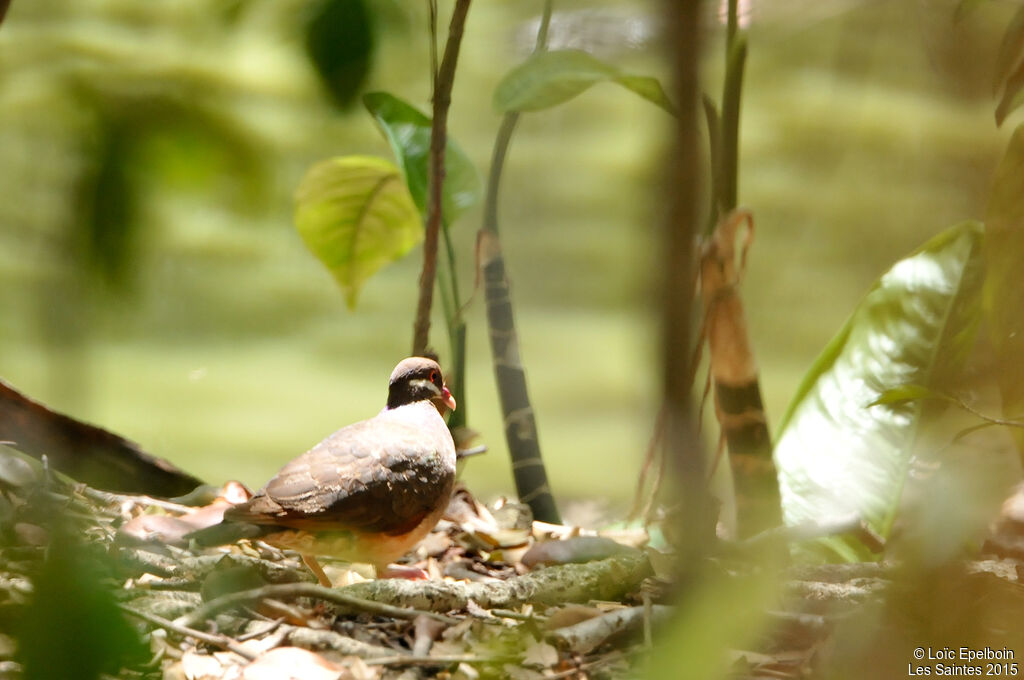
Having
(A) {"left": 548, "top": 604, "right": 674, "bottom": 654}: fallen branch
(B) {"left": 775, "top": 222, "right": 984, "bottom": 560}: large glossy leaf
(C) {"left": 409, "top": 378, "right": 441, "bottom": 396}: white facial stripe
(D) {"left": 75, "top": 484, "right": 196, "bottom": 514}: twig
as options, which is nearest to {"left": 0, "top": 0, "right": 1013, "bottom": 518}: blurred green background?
(B) {"left": 775, "top": 222, "right": 984, "bottom": 560}: large glossy leaf

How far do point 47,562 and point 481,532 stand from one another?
1829 millimetres

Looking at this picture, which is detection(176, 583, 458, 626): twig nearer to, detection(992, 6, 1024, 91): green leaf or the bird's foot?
the bird's foot

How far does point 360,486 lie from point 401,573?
0.30 m

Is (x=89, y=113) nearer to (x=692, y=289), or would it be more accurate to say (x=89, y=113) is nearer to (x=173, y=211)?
(x=173, y=211)

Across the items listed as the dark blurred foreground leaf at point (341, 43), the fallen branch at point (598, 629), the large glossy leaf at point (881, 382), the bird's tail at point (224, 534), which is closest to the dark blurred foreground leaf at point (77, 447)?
the bird's tail at point (224, 534)

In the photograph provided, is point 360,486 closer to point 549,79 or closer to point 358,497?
point 358,497

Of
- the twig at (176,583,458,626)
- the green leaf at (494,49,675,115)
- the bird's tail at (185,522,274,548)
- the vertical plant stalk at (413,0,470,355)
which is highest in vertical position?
the green leaf at (494,49,675,115)

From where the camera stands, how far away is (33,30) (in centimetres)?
52

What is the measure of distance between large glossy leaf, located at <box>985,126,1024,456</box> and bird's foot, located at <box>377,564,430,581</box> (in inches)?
45.6

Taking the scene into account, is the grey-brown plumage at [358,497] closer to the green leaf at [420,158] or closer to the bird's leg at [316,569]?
the bird's leg at [316,569]

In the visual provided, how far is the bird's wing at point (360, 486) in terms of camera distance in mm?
1602

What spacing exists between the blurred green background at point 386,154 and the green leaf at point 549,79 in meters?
0.05

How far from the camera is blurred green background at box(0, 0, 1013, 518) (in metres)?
0.39

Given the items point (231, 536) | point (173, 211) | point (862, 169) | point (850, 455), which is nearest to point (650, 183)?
point (173, 211)
